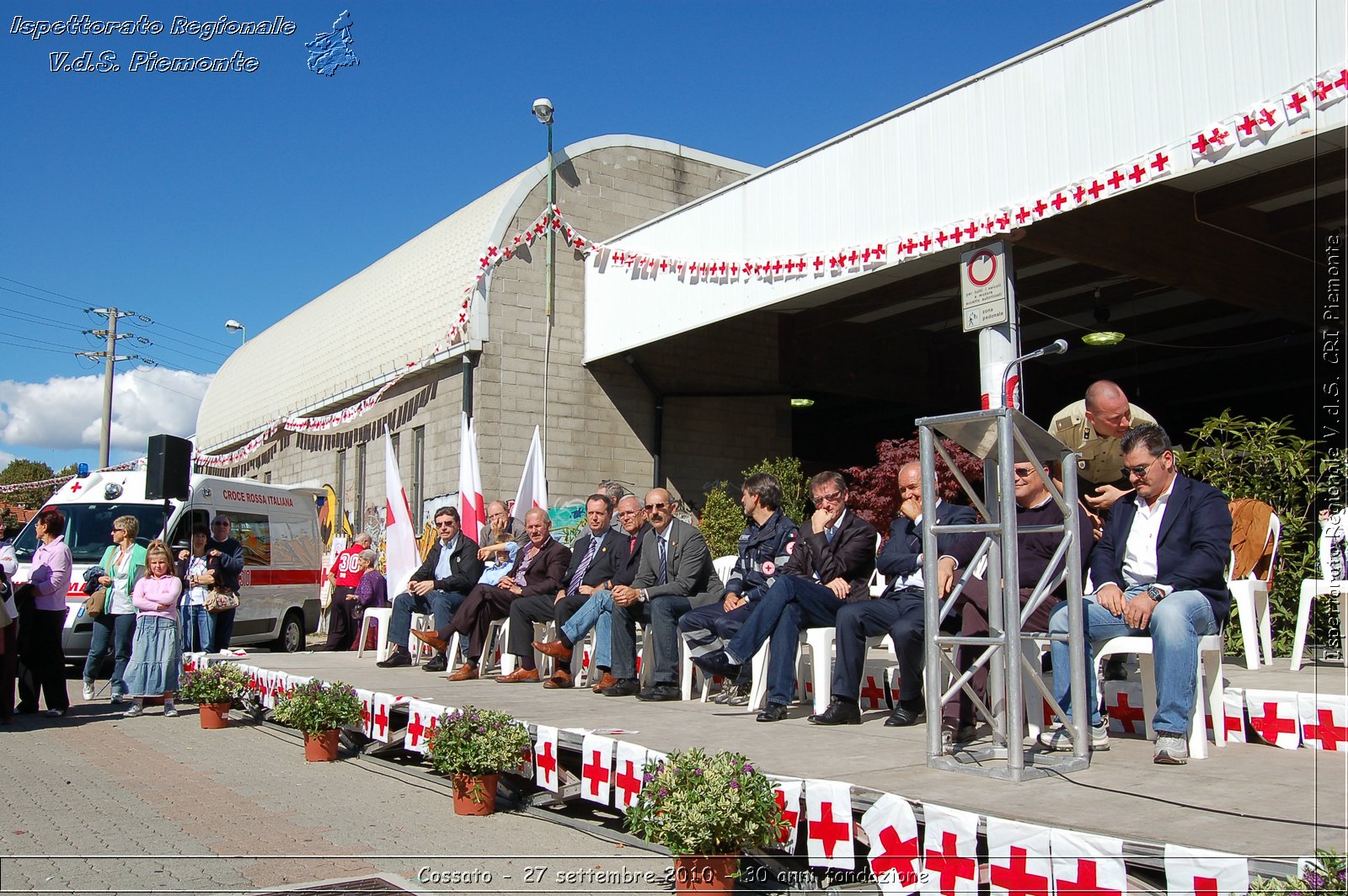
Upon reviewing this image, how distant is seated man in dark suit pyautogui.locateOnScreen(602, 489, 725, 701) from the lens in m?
7.08

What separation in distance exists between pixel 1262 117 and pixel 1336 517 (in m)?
3.17

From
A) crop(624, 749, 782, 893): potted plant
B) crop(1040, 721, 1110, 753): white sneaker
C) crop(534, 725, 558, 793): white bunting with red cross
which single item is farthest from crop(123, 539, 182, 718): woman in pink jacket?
crop(1040, 721, 1110, 753): white sneaker

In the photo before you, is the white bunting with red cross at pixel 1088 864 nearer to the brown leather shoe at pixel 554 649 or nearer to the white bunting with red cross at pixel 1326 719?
the white bunting with red cross at pixel 1326 719

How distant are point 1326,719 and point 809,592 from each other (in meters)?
2.55

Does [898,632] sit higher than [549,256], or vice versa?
[549,256]

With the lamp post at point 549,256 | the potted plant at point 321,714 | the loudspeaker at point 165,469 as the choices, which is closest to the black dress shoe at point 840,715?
the potted plant at point 321,714

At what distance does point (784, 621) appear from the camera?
5.98 meters

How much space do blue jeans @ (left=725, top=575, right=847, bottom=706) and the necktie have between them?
7.91 ft

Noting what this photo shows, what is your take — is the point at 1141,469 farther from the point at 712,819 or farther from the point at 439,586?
the point at 439,586

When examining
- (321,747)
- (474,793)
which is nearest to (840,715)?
(474,793)

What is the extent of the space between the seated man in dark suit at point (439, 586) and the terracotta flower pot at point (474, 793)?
4.12 metres

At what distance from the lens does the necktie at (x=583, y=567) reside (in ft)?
27.5

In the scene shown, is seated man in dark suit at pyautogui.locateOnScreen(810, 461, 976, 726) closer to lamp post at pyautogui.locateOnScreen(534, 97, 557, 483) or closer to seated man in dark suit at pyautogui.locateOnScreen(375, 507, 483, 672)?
seated man in dark suit at pyautogui.locateOnScreen(375, 507, 483, 672)

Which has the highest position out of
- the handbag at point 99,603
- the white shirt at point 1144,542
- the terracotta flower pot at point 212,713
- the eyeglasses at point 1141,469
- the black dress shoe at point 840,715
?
the eyeglasses at point 1141,469
